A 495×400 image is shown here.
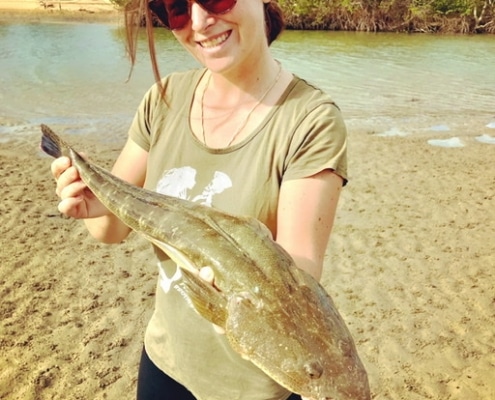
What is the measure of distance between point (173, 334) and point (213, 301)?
0.62 m

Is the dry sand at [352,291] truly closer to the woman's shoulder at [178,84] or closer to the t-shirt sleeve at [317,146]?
the woman's shoulder at [178,84]

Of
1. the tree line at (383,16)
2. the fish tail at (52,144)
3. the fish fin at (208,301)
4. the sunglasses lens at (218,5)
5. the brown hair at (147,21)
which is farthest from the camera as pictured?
the tree line at (383,16)

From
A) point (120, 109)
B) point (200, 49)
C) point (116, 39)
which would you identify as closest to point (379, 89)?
point (120, 109)

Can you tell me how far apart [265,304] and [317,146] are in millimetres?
551

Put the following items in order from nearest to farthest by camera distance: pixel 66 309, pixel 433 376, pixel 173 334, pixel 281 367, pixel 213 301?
pixel 281 367, pixel 213 301, pixel 173 334, pixel 433 376, pixel 66 309

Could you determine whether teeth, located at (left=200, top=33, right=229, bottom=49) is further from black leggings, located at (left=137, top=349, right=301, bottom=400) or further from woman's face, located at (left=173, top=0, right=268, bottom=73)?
Result: black leggings, located at (left=137, top=349, right=301, bottom=400)

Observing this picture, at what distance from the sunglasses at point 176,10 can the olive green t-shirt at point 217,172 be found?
0.77 feet

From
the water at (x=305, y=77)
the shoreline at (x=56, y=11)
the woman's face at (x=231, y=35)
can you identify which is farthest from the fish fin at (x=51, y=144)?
the shoreline at (x=56, y=11)

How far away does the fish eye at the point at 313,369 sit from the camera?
4.78 feet

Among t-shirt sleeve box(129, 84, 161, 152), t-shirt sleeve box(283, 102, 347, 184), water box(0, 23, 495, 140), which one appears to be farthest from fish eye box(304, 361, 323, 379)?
water box(0, 23, 495, 140)

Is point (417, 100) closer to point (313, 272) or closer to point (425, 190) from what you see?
point (425, 190)

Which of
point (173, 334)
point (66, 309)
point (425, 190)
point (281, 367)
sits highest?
point (281, 367)

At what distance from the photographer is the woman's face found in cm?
193

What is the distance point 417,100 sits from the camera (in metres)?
18.7
